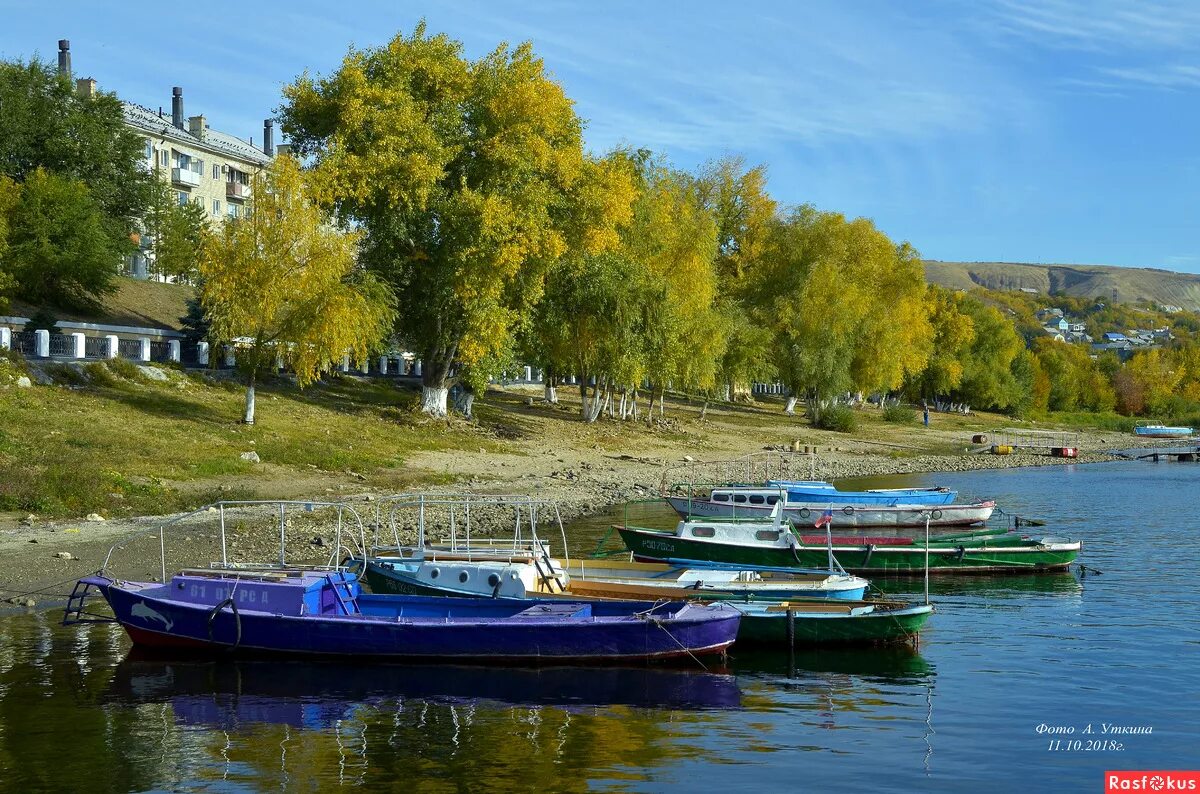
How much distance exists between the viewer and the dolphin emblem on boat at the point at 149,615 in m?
20.6

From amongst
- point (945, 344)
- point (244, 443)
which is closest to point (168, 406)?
point (244, 443)

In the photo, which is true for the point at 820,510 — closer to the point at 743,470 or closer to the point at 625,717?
the point at 743,470

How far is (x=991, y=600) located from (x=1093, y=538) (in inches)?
513

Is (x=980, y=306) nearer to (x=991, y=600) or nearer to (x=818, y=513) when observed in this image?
(x=818, y=513)

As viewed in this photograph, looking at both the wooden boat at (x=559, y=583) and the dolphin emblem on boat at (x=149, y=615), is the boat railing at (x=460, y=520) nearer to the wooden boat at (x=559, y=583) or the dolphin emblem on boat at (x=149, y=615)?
the wooden boat at (x=559, y=583)

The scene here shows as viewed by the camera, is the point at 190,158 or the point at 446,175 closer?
the point at 446,175

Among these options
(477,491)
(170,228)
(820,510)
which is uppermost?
(170,228)

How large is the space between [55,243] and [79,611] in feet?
134

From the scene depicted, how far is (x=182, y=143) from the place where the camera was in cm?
8725

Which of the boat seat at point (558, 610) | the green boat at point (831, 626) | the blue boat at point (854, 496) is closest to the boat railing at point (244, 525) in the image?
the boat seat at point (558, 610)

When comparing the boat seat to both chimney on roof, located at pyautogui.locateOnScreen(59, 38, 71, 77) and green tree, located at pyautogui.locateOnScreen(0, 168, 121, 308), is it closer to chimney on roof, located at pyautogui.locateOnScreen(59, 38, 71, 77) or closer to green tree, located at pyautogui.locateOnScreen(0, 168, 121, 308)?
green tree, located at pyautogui.locateOnScreen(0, 168, 121, 308)

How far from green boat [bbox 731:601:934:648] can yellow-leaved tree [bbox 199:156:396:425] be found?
25.3 metres

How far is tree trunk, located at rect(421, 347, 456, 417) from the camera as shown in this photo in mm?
51594

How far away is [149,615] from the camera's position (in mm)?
20609
